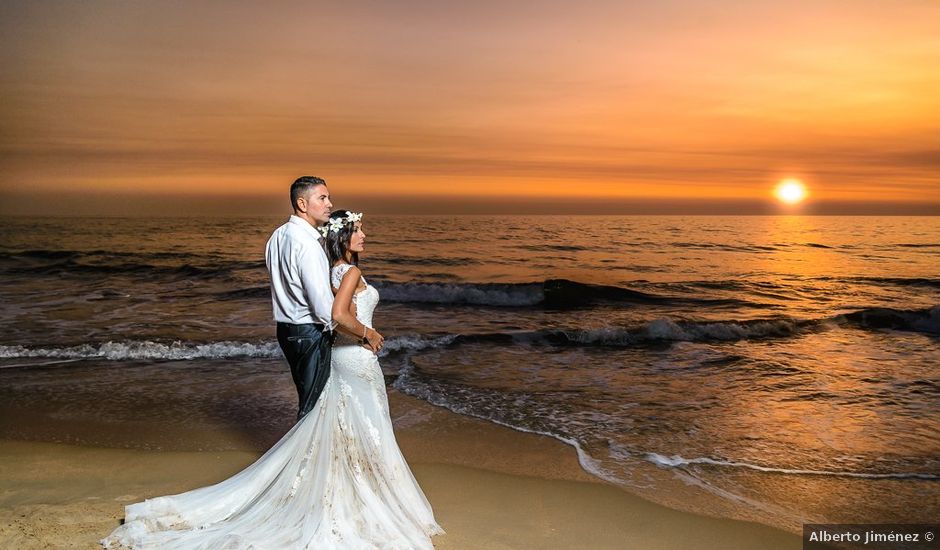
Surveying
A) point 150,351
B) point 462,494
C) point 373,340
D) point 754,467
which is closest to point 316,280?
point 373,340

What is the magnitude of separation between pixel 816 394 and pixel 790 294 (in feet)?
41.1

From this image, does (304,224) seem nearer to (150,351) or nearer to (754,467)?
(754,467)

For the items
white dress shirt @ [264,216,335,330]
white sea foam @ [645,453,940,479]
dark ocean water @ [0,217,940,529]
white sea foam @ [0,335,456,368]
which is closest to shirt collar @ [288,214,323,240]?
white dress shirt @ [264,216,335,330]

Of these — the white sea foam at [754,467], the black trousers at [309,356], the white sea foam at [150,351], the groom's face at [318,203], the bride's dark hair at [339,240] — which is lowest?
the white sea foam at [150,351]

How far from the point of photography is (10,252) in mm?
29266

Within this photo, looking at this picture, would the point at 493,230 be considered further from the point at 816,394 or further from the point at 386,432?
the point at 386,432

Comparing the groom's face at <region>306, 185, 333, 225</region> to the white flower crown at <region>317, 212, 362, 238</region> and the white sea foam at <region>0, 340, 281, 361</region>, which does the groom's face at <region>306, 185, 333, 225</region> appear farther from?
the white sea foam at <region>0, 340, 281, 361</region>

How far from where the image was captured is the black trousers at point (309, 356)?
3949mm

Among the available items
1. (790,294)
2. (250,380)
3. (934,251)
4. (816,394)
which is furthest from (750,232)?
(250,380)

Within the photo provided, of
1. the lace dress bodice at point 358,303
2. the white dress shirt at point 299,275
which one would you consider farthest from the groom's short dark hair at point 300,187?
the lace dress bodice at point 358,303

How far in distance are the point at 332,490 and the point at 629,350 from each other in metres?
8.82

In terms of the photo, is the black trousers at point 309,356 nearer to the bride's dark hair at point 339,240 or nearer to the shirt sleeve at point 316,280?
the shirt sleeve at point 316,280

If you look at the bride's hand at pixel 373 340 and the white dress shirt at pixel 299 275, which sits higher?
the white dress shirt at pixel 299 275

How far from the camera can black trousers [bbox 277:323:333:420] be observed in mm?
3949
